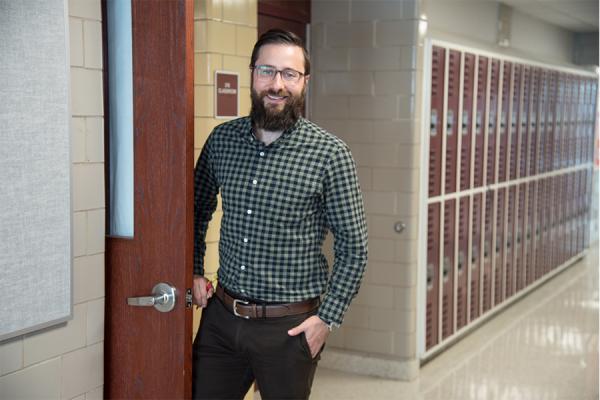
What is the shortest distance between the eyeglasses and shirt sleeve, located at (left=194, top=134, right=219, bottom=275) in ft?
0.98

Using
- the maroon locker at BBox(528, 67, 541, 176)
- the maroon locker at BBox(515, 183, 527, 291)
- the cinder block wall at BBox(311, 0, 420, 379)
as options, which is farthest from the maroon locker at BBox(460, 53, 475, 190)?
the maroon locker at BBox(528, 67, 541, 176)

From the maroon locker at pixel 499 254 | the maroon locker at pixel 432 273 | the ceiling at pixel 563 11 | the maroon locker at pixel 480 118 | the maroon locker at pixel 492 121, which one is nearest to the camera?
the maroon locker at pixel 432 273

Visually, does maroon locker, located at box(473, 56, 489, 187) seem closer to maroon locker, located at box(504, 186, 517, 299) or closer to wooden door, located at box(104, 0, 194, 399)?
maroon locker, located at box(504, 186, 517, 299)

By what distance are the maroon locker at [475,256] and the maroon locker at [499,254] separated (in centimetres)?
41

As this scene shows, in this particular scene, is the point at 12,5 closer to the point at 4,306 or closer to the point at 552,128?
the point at 4,306

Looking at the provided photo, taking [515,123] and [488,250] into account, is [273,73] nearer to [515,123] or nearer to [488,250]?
[488,250]

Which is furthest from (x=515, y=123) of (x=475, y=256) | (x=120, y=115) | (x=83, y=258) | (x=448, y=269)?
(x=83, y=258)

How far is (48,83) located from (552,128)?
19.9 feet

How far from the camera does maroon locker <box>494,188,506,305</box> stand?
20.4 feet

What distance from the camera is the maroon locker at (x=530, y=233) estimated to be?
6.95m

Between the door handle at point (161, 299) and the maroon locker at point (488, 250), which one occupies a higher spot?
the door handle at point (161, 299)

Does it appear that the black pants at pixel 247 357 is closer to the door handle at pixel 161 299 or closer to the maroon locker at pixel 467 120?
the door handle at pixel 161 299

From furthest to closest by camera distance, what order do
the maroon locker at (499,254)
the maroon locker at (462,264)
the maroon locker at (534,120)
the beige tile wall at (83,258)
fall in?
the maroon locker at (534,120) < the maroon locker at (499,254) < the maroon locker at (462,264) < the beige tile wall at (83,258)

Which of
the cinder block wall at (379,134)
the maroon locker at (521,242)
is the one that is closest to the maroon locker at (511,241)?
the maroon locker at (521,242)
